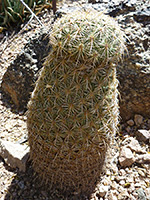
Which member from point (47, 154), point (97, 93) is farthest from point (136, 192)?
point (97, 93)

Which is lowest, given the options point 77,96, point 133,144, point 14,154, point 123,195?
point 123,195

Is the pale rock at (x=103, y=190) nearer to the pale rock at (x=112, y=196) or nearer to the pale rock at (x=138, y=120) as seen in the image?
the pale rock at (x=112, y=196)

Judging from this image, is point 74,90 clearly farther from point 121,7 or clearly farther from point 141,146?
point 121,7

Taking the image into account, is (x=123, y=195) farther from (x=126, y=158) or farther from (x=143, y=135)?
(x=143, y=135)

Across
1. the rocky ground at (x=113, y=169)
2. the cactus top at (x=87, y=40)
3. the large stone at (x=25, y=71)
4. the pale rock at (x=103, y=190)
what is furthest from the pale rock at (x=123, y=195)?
the large stone at (x=25, y=71)

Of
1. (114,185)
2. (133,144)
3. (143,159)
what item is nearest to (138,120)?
(133,144)

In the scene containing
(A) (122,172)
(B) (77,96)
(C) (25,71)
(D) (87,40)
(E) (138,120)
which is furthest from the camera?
(C) (25,71)

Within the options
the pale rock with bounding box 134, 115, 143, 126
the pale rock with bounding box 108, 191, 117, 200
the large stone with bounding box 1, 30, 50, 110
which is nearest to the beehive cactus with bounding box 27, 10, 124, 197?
the pale rock with bounding box 108, 191, 117, 200
